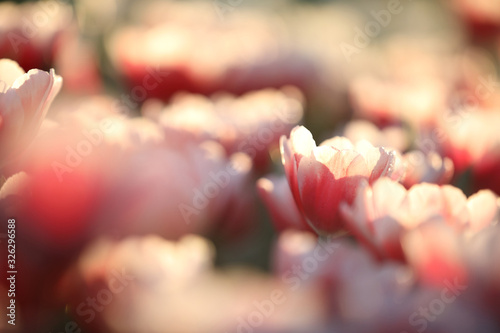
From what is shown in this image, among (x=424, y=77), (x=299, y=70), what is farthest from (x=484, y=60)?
(x=299, y=70)

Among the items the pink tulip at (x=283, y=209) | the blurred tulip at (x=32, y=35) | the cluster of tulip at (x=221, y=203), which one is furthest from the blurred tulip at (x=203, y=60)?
the pink tulip at (x=283, y=209)

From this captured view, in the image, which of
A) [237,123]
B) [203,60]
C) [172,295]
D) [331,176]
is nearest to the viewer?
[172,295]

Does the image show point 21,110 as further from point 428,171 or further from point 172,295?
point 428,171

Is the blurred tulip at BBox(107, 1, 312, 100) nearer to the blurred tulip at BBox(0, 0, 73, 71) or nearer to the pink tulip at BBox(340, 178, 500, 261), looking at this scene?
the blurred tulip at BBox(0, 0, 73, 71)

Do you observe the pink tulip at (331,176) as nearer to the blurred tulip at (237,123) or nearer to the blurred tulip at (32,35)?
the blurred tulip at (237,123)

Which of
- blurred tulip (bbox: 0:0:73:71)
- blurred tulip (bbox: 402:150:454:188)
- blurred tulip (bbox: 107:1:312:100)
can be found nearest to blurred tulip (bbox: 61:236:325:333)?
blurred tulip (bbox: 402:150:454:188)

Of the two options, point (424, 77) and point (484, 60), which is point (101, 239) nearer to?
point (424, 77)

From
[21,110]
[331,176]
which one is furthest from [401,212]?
[21,110]
